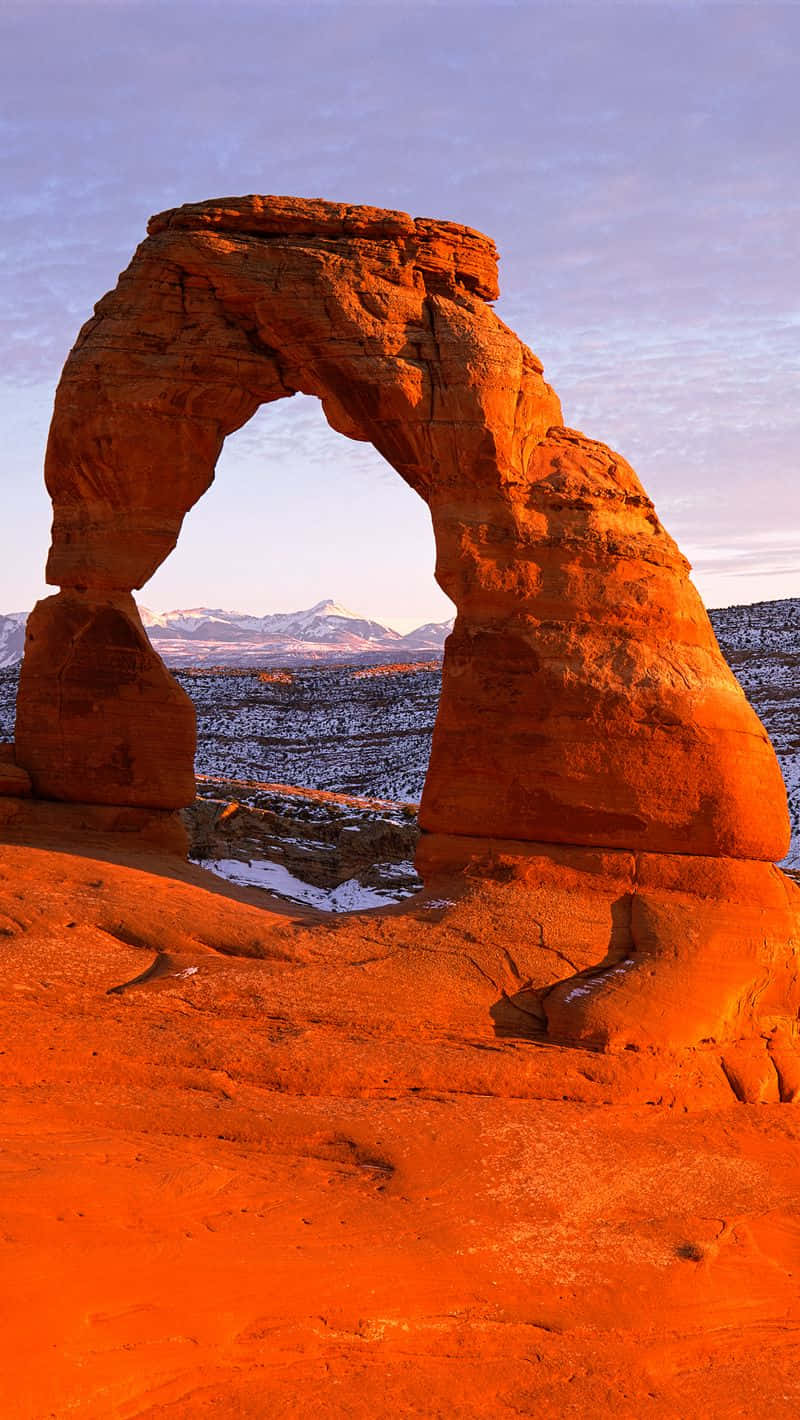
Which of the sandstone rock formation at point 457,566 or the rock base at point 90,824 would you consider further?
the rock base at point 90,824

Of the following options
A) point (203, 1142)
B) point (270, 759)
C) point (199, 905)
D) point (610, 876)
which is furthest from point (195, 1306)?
point (270, 759)

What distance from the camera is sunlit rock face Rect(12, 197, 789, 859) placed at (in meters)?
11.4

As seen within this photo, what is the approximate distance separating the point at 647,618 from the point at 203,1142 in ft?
21.7

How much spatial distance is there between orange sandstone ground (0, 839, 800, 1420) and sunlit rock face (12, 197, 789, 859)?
142 centimetres

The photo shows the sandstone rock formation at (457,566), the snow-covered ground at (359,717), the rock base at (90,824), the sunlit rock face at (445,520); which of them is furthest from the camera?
the snow-covered ground at (359,717)

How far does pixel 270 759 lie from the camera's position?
41.1m

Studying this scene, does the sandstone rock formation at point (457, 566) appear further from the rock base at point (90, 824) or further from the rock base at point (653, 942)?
the rock base at point (90, 824)

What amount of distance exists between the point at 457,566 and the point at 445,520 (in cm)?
49

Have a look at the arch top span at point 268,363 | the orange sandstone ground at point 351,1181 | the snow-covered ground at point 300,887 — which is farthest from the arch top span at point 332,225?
the snow-covered ground at point 300,887

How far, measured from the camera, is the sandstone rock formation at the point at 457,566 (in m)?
11.3

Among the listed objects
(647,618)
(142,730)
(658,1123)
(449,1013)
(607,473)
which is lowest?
(658,1123)

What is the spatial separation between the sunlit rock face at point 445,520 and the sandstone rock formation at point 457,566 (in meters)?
0.02

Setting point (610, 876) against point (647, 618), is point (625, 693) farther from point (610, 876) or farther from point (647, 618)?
point (610, 876)

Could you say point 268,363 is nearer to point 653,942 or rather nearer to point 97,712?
point 97,712
